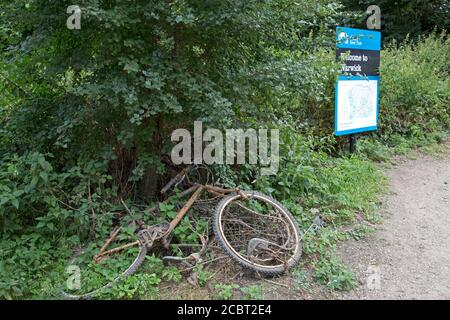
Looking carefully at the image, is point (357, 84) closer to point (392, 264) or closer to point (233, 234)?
point (392, 264)

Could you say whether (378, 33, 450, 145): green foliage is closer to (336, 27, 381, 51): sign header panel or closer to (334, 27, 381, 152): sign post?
(334, 27, 381, 152): sign post

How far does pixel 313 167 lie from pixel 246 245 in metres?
2.04

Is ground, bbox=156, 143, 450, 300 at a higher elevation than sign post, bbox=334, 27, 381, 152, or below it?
below

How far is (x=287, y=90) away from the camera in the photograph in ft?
15.3

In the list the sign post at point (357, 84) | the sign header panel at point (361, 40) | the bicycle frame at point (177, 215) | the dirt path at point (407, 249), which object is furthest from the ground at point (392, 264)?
the sign header panel at point (361, 40)

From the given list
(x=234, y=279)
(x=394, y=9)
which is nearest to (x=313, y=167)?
(x=234, y=279)

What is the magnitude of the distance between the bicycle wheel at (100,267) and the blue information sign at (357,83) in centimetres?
383

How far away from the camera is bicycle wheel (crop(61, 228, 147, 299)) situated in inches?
145

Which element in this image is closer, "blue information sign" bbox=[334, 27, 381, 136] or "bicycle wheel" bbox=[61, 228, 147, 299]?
"bicycle wheel" bbox=[61, 228, 147, 299]

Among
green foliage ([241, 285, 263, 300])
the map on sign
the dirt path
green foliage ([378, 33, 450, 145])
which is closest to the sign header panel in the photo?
the map on sign

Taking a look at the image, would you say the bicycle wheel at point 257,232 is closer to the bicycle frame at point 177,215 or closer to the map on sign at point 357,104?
the bicycle frame at point 177,215

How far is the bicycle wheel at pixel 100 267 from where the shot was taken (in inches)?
145

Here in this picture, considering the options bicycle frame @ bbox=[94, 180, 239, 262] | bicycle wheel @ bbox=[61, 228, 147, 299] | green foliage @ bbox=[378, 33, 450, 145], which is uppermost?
green foliage @ bbox=[378, 33, 450, 145]

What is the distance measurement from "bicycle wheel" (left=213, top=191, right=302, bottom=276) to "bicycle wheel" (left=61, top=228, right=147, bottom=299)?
0.72 meters
